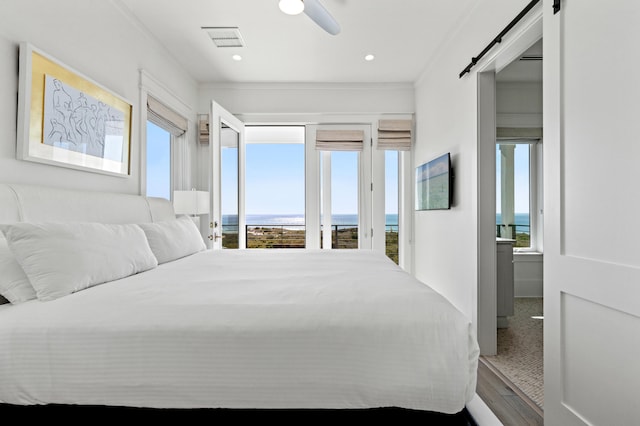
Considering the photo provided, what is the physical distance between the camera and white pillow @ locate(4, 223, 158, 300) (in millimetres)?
1314

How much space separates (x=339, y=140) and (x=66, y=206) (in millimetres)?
3110

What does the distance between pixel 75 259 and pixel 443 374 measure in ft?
4.93

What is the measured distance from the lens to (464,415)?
1.08 m

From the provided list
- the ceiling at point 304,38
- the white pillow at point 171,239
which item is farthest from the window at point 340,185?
the white pillow at point 171,239

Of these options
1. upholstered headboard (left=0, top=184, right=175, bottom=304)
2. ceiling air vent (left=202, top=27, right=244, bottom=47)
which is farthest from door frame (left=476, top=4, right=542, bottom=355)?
upholstered headboard (left=0, top=184, right=175, bottom=304)

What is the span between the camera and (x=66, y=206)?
1.91m

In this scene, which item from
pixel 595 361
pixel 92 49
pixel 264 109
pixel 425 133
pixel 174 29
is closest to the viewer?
pixel 595 361

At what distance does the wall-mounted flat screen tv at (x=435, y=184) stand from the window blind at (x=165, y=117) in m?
2.78

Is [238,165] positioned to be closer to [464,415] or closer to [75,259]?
[75,259]

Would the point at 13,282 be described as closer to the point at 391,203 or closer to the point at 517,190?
the point at 391,203

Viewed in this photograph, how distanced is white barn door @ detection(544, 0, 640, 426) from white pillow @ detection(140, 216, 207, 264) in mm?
2280

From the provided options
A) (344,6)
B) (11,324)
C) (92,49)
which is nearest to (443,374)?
(11,324)

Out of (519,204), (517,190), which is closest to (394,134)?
(517,190)

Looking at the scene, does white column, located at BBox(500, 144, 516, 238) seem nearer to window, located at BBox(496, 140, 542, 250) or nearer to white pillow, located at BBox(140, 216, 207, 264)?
window, located at BBox(496, 140, 542, 250)
